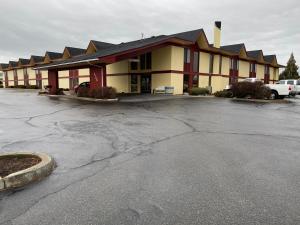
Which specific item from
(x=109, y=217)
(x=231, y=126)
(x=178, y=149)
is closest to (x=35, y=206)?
(x=109, y=217)

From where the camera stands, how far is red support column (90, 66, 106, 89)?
22116mm

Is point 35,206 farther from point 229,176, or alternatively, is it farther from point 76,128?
point 76,128

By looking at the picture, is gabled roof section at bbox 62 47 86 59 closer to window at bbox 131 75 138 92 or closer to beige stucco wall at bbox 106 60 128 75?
beige stucco wall at bbox 106 60 128 75

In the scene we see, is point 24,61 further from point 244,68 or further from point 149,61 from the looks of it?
point 244,68

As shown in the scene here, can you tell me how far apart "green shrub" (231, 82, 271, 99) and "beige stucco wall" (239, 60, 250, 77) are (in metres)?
16.9

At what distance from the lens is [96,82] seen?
22.8m

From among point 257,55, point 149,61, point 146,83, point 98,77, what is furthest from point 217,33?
point 98,77

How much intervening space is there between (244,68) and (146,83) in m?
17.9

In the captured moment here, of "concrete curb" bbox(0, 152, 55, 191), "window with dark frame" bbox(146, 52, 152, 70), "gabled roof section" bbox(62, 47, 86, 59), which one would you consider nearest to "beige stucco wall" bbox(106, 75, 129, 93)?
"window with dark frame" bbox(146, 52, 152, 70)

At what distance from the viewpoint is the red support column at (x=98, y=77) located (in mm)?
22116

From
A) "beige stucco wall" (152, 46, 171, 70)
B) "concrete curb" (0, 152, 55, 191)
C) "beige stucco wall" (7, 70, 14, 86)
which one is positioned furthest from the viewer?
"beige stucco wall" (7, 70, 14, 86)

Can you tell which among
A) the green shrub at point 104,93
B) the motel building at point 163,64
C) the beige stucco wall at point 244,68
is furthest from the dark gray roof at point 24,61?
the beige stucco wall at point 244,68

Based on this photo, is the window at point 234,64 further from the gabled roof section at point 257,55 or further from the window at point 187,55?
the window at point 187,55

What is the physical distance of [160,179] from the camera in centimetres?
441
